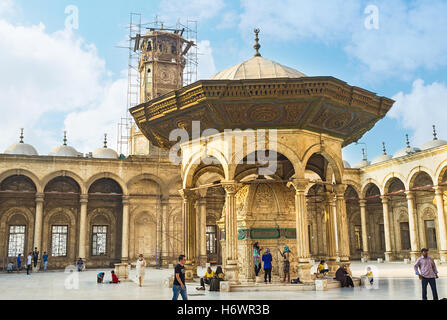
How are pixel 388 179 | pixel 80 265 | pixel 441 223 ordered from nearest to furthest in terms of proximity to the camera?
pixel 80 265 → pixel 441 223 → pixel 388 179

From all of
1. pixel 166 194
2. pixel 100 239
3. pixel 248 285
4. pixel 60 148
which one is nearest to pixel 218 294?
pixel 248 285

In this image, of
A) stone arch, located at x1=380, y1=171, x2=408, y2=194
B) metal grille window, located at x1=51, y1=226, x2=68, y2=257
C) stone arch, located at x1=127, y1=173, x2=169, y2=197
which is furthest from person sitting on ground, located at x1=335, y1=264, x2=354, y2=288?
metal grille window, located at x1=51, y1=226, x2=68, y2=257

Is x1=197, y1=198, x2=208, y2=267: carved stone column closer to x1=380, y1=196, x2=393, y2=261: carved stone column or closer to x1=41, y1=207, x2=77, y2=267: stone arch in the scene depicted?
x1=41, y1=207, x2=77, y2=267: stone arch

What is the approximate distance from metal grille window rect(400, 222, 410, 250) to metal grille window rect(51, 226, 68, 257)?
1920 centimetres

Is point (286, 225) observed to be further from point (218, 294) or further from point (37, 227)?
point (37, 227)

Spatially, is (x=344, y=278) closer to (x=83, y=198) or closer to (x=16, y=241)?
(x=83, y=198)

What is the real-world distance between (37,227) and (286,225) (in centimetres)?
1456

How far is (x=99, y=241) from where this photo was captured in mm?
23516

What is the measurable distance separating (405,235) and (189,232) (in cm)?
1844

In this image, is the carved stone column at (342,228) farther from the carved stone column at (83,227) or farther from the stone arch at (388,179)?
the carved stone column at (83,227)

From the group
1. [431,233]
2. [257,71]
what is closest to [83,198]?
[257,71]

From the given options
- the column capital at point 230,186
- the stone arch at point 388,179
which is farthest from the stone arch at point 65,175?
the stone arch at point 388,179

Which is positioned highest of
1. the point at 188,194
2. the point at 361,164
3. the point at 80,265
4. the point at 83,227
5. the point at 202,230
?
the point at 361,164

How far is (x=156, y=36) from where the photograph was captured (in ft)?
96.0
